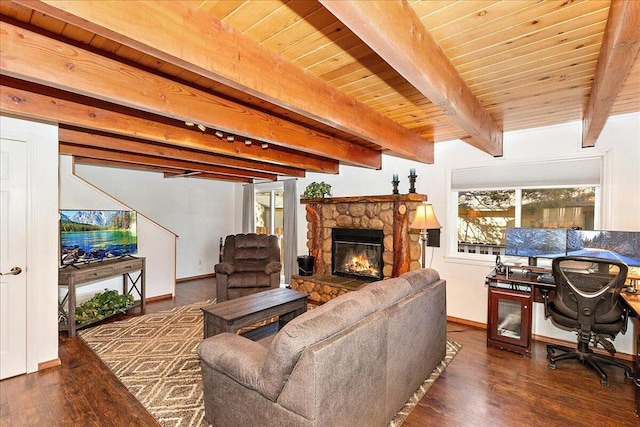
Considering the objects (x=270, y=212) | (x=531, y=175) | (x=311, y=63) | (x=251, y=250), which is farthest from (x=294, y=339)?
(x=270, y=212)

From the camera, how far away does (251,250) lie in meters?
5.18

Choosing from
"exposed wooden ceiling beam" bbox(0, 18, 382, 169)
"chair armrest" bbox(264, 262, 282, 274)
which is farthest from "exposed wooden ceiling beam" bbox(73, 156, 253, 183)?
"exposed wooden ceiling beam" bbox(0, 18, 382, 169)

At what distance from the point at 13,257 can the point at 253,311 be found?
7.23 ft

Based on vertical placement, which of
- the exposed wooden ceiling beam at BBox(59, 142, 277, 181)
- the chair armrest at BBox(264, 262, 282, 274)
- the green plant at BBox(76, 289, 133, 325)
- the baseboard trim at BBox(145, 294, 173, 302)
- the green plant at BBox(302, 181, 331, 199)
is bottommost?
the baseboard trim at BBox(145, 294, 173, 302)

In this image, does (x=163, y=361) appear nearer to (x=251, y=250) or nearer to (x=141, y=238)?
(x=251, y=250)

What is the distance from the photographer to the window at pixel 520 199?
11.0 feet

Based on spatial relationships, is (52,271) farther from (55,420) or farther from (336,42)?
(336,42)

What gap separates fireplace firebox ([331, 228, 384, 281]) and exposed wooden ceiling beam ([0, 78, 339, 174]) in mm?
1946

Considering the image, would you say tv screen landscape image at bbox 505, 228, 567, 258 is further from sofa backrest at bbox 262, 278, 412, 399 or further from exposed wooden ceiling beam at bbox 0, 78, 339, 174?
exposed wooden ceiling beam at bbox 0, 78, 339, 174

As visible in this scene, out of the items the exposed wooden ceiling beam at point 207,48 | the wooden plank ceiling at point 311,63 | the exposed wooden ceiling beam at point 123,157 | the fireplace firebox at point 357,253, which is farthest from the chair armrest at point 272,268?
the exposed wooden ceiling beam at point 207,48

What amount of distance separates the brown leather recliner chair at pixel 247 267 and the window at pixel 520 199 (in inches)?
111

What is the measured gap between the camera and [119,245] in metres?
4.66

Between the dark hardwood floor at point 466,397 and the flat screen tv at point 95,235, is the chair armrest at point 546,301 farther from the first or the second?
the flat screen tv at point 95,235

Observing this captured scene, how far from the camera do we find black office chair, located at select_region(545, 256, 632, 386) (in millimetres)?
2619
